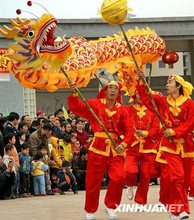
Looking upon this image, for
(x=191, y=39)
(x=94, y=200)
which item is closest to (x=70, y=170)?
(x=94, y=200)

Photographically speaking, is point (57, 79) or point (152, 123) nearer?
point (152, 123)

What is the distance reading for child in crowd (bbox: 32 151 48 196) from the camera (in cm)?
1377

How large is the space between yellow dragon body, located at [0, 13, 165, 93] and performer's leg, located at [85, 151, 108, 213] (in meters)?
1.26

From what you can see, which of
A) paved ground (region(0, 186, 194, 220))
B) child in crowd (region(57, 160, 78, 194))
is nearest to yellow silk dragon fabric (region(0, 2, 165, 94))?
child in crowd (region(57, 160, 78, 194))

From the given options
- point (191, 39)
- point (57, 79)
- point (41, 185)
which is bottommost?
point (41, 185)

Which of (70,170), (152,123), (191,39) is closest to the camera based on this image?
(152,123)

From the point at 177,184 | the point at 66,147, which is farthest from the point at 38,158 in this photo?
the point at 177,184

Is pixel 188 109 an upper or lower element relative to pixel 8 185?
upper

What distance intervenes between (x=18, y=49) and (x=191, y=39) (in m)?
13.9

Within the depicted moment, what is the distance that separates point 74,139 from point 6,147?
214 cm

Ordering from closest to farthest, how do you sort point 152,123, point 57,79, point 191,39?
point 152,123, point 57,79, point 191,39

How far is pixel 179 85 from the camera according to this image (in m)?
9.63

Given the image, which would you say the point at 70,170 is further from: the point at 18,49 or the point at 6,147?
the point at 18,49

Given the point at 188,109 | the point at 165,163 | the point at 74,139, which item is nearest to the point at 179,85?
the point at 188,109
